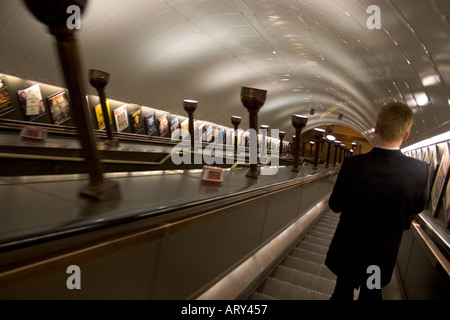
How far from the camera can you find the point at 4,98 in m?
8.37

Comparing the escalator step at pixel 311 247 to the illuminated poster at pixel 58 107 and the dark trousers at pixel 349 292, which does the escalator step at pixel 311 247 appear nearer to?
the dark trousers at pixel 349 292

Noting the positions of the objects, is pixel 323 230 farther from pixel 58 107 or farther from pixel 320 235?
pixel 58 107

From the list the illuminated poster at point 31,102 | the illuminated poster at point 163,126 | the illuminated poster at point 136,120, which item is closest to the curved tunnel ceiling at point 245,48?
A: the illuminated poster at point 31,102

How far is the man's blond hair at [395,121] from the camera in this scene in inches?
70.4

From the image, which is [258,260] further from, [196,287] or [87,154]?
[87,154]

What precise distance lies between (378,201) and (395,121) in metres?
0.50

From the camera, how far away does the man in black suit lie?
1845 millimetres

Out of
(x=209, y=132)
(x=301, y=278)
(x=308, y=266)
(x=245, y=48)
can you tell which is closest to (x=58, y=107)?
(x=245, y=48)

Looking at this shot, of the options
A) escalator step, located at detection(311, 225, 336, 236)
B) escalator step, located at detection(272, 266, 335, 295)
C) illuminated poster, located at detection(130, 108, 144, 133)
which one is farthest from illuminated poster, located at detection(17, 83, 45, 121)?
escalator step, located at detection(272, 266, 335, 295)

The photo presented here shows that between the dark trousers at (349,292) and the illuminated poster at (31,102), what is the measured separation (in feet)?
32.5

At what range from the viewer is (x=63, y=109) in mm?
10289

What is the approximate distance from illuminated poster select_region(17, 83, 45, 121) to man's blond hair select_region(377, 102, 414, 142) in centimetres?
996

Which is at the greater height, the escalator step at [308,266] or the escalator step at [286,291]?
the escalator step at [286,291]
